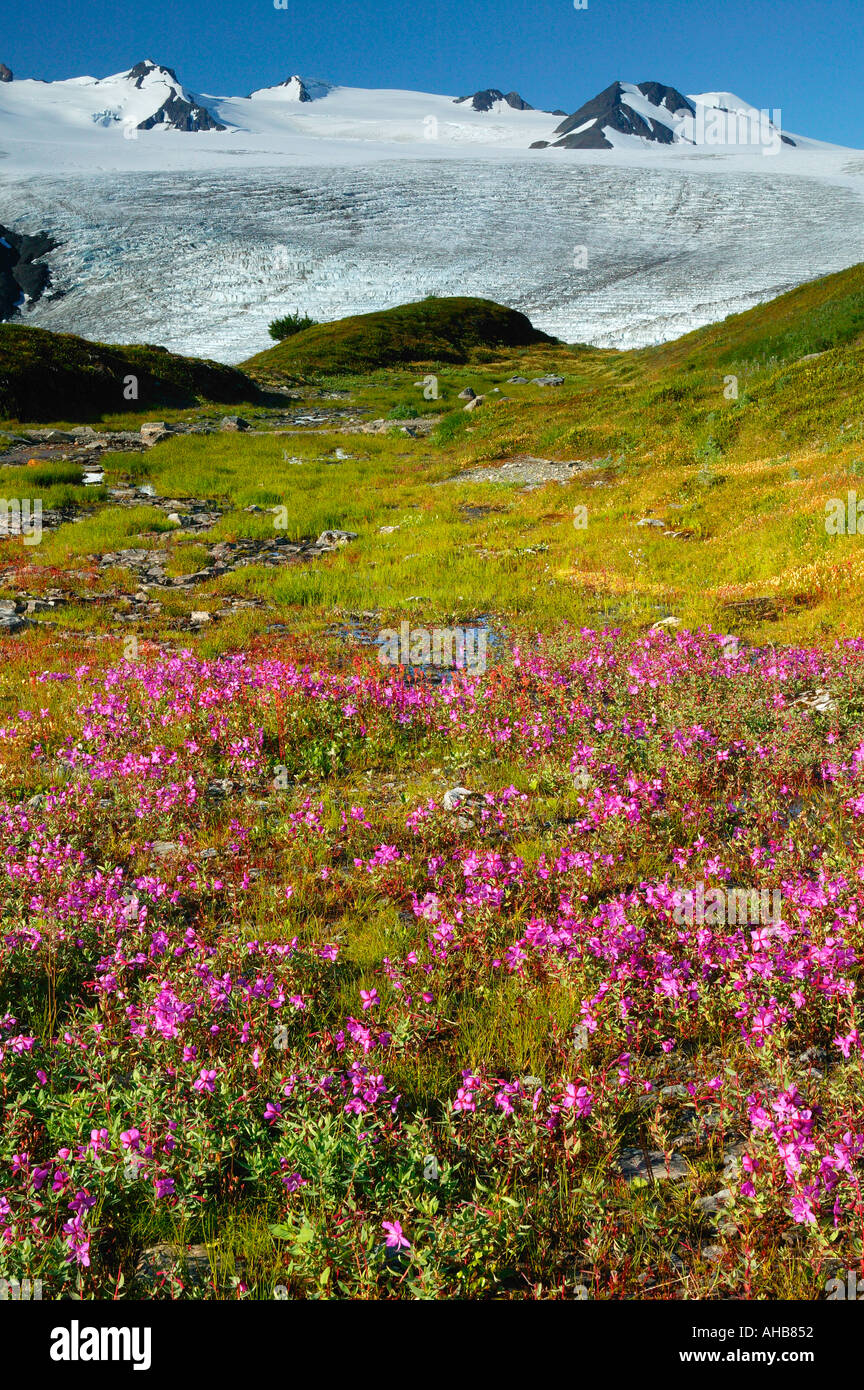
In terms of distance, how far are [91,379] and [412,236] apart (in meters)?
82.6

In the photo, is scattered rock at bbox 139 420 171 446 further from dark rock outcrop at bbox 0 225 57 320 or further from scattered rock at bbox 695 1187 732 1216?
dark rock outcrop at bbox 0 225 57 320

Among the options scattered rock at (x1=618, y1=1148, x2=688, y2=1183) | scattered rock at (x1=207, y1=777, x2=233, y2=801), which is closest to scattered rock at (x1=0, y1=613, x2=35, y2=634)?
scattered rock at (x1=207, y1=777, x2=233, y2=801)

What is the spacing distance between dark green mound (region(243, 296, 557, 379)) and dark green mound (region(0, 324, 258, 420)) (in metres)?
9.87

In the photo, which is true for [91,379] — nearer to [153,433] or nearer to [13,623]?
[153,433]

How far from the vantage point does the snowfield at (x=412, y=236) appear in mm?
91625

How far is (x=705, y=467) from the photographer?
19047 millimetres

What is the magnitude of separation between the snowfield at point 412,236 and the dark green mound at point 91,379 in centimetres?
3831

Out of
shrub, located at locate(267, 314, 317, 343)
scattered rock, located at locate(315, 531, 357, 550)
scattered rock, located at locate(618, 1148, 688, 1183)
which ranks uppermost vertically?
shrub, located at locate(267, 314, 317, 343)

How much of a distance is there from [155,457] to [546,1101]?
28.5 m

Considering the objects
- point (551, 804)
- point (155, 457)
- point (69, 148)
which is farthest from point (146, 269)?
point (551, 804)

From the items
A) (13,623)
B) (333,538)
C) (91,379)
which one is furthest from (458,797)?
(91,379)

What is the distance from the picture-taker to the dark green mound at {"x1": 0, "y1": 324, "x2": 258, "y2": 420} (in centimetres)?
3656

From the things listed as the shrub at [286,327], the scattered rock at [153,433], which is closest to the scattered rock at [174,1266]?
the scattered rock at [153,433]
